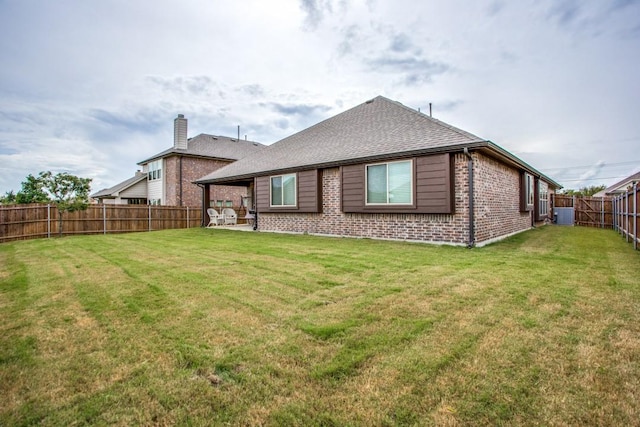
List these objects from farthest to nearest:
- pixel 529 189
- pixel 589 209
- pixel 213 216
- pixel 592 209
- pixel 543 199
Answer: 1. pixel 589 209
2. pixel 592 209
3. pixel 213 216
4. pixel 543 199
5. pixel 529 189

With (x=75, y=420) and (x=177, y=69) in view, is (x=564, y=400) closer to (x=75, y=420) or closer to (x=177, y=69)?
(x=75, y=420)

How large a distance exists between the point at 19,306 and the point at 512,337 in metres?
4.92

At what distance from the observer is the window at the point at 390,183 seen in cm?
863

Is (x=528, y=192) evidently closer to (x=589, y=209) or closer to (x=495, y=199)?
(x=495, y=199)

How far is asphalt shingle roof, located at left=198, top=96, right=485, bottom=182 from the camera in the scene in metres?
8.73

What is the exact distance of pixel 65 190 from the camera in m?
14.0

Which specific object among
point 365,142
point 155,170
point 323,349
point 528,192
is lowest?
point 323,349

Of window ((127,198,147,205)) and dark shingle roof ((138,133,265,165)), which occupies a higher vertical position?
dark shingle roof ((138,133,265,165))

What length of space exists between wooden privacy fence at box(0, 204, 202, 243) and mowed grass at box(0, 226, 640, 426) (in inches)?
447

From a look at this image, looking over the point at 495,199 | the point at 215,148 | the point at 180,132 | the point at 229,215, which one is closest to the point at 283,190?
the point at 229,215

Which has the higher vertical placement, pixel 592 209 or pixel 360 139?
pixel 360 139

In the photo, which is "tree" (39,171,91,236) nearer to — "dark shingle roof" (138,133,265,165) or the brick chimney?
"dark shingle roof" (138,133,265,165)

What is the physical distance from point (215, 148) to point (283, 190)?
14985 mm

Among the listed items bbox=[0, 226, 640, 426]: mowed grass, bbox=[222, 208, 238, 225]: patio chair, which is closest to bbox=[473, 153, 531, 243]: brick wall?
bbox=[0, 226, 640, 426]: mowed grass
